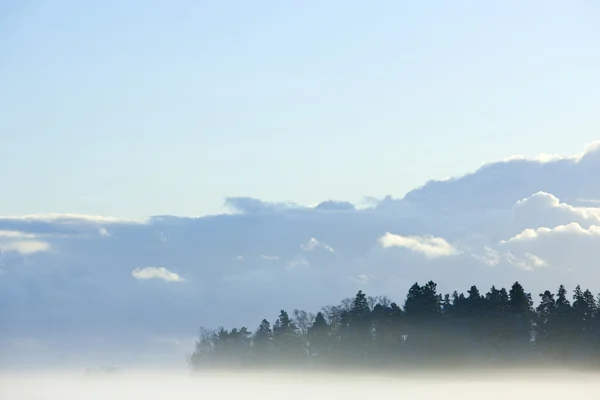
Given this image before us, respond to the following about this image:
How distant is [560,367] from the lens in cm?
14025

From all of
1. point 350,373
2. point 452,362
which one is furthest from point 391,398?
point 350,373

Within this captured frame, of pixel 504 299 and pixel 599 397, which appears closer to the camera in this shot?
pixel 599 397

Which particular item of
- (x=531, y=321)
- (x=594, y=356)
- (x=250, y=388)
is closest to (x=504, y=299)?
(x=531, y=321)

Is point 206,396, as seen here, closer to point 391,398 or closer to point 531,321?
point 391,398

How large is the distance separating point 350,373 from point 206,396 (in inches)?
1354

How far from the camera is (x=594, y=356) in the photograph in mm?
140000

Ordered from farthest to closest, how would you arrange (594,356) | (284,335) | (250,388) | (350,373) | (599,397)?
(284,335)
(350,373)
(250,388)
(594,356)
(599,397)

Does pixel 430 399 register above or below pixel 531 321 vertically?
below

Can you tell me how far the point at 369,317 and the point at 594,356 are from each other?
3582cm

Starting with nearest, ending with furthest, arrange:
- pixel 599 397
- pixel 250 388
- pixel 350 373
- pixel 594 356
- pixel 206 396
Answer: pixel 599 397, pixel 206 396, pixel 594 356, pixel 250 388, pixel 350 373

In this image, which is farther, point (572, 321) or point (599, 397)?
point (572, 321)

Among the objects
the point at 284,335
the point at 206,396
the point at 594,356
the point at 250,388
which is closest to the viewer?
the point at 206,396

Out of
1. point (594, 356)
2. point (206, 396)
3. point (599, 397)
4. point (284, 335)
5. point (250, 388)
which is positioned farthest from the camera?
point (284, 335)

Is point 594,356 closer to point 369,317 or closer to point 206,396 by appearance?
point 369,317
